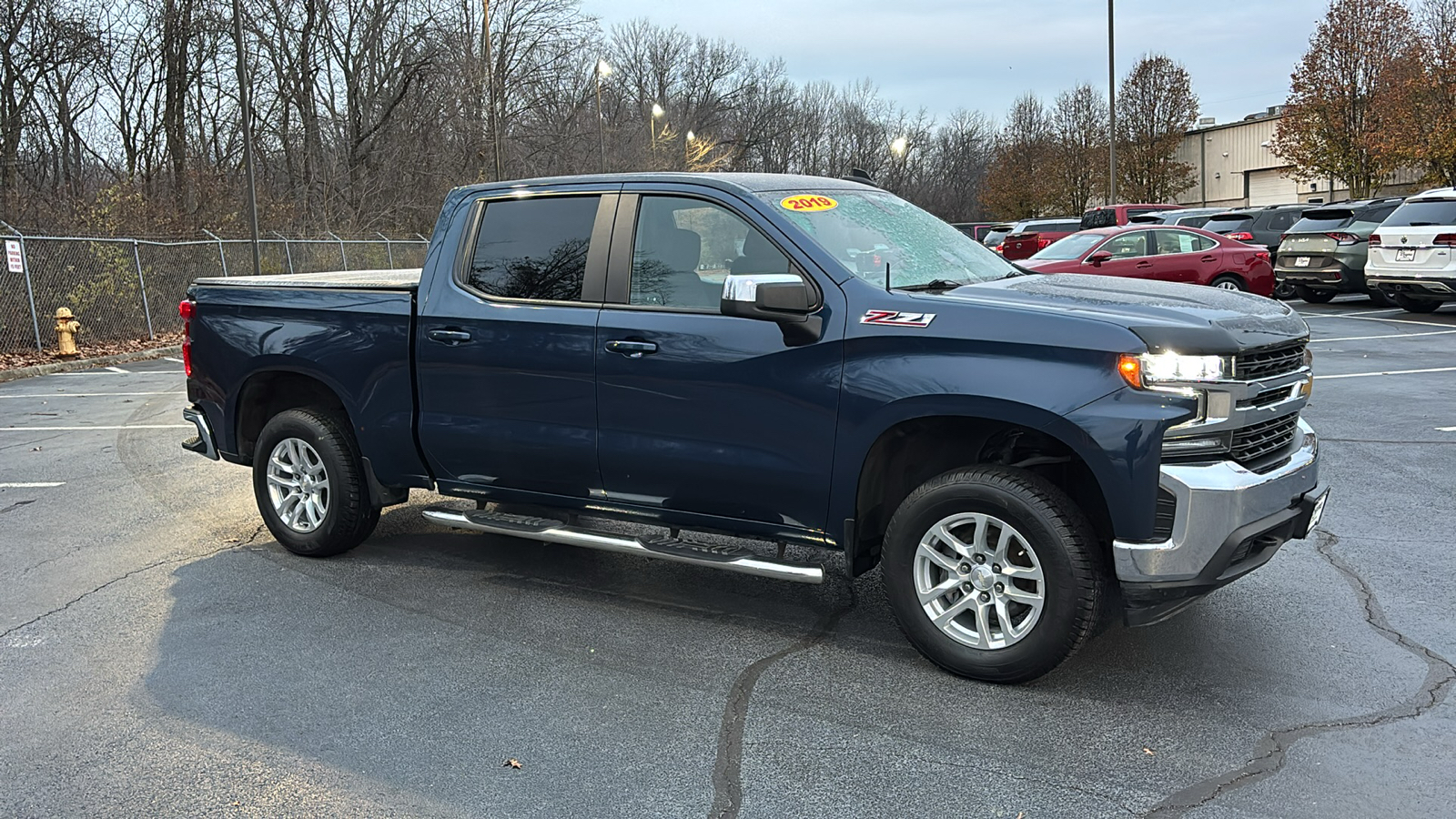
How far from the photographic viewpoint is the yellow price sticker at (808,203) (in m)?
4.95

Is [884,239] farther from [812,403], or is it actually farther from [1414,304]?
[1414,304]

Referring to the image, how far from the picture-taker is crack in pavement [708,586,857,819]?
347 centimetres

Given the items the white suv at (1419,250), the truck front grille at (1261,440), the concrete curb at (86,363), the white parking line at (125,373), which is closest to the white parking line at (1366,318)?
the white suv at (1419,250)

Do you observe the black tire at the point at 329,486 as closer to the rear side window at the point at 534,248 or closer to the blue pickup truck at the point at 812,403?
the blue pickup truck at the point at 812,403

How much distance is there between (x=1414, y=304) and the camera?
19.1 m

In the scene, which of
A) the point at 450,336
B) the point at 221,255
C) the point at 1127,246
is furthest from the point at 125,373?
the point at 1127,246

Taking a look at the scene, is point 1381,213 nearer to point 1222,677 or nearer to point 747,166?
point 1222,677

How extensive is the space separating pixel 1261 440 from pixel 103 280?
65.7 feet

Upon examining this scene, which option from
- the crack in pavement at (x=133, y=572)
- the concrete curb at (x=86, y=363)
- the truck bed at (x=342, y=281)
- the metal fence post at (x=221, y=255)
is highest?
the metal fence post at (x=221, y=255)

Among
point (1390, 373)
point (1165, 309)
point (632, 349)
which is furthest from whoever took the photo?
point (1390, 373)

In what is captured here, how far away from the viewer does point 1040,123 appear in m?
69.6

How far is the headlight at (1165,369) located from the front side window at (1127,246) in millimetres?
14637

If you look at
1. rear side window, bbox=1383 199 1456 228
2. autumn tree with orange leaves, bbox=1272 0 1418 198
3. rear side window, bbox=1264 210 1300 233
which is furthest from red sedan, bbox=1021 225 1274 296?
autumn tree with orange leaves, bbox=1272 0 1418 198

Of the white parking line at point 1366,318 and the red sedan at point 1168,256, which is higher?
the red sedan at point 1168,256
